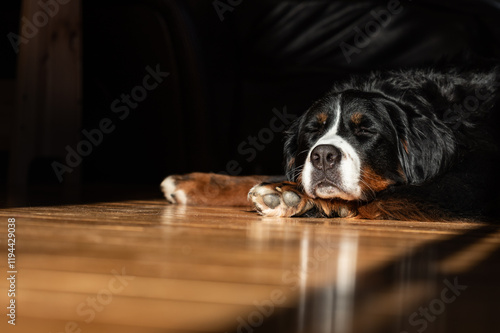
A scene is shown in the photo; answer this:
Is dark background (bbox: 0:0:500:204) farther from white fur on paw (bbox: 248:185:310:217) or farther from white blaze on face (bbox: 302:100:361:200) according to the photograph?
white fur on paw (bbox: 248:185:310:217)

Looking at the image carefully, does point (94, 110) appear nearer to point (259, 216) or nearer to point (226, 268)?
point (259, 216)

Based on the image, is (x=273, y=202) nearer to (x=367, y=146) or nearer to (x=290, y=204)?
(x=290, y=204)

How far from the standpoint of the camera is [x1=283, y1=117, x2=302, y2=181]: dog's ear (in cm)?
277

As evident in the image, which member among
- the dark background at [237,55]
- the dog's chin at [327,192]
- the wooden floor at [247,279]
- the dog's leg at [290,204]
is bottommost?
the wooden floor at [247,279]

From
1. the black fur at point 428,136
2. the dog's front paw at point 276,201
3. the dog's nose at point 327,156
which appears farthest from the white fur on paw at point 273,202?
the black fur at point 428,136

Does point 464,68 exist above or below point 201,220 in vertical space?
above

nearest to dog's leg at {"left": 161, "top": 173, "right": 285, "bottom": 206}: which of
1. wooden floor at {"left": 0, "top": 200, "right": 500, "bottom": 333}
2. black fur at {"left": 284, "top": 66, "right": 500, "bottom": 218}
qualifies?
black fur at {"left": 284, "top": 66, "right": 500, "bottom": 218}

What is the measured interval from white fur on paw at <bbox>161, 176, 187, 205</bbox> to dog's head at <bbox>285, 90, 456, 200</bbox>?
0.52 metres

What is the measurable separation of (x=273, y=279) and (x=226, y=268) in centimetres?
12

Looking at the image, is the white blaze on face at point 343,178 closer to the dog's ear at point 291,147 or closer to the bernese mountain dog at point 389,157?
the bernese mountain dog at point 389,157

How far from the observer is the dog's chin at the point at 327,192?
90.0 inches

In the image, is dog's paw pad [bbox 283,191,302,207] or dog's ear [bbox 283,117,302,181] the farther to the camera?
dog's ear [bbox 283,117,302,181]

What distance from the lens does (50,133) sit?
4102 millimetres

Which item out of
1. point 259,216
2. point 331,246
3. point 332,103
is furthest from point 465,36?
point 331,246
